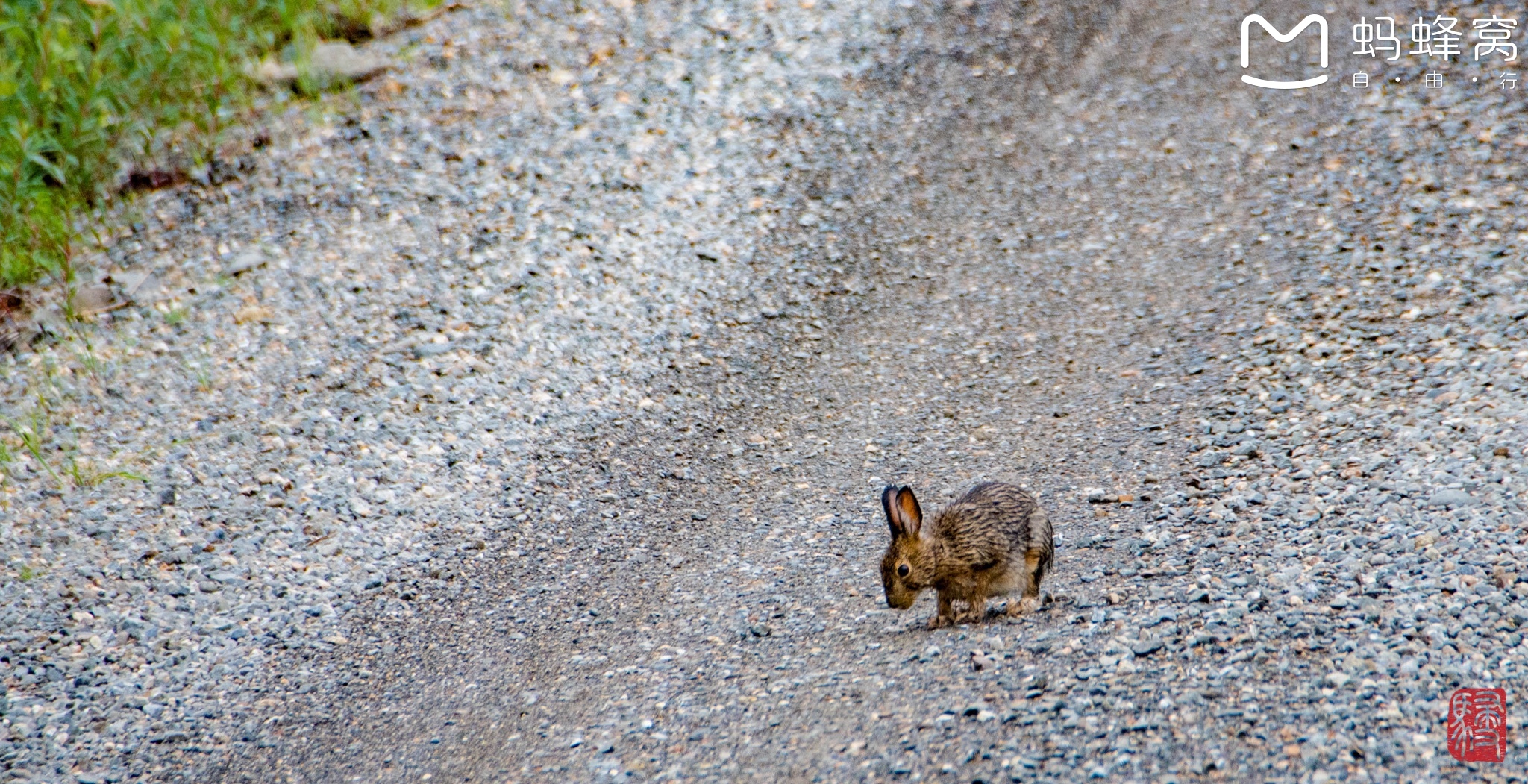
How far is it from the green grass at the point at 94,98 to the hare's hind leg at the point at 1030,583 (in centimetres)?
712

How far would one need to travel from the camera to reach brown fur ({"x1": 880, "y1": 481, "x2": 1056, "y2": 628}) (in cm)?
529

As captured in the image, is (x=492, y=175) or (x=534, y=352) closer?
(x=534, y=352)

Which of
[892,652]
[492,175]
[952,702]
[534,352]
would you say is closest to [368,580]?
[534,352]

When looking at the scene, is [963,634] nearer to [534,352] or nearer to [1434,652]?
[1434,652]

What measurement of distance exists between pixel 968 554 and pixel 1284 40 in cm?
868

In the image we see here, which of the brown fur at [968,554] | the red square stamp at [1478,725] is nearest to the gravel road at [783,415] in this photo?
the red square stamp at [1478,725]

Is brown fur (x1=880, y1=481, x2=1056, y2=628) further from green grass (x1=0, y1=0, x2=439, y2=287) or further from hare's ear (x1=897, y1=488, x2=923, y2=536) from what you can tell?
green grass (x1=0, y1=0, x2=439, y2=287)

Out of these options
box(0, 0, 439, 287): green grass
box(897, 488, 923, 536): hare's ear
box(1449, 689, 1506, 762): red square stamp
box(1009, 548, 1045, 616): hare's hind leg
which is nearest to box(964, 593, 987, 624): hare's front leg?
box(1009, 548, 1045, 616): hare's hind leg

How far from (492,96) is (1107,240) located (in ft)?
18.3

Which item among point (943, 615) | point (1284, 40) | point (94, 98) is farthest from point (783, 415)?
point (1284, 40)

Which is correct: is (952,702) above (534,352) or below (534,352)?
below

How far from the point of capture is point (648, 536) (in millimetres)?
6719

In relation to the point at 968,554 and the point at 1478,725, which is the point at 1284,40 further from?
the point at 1478,725

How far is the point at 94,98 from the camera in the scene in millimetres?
9172
